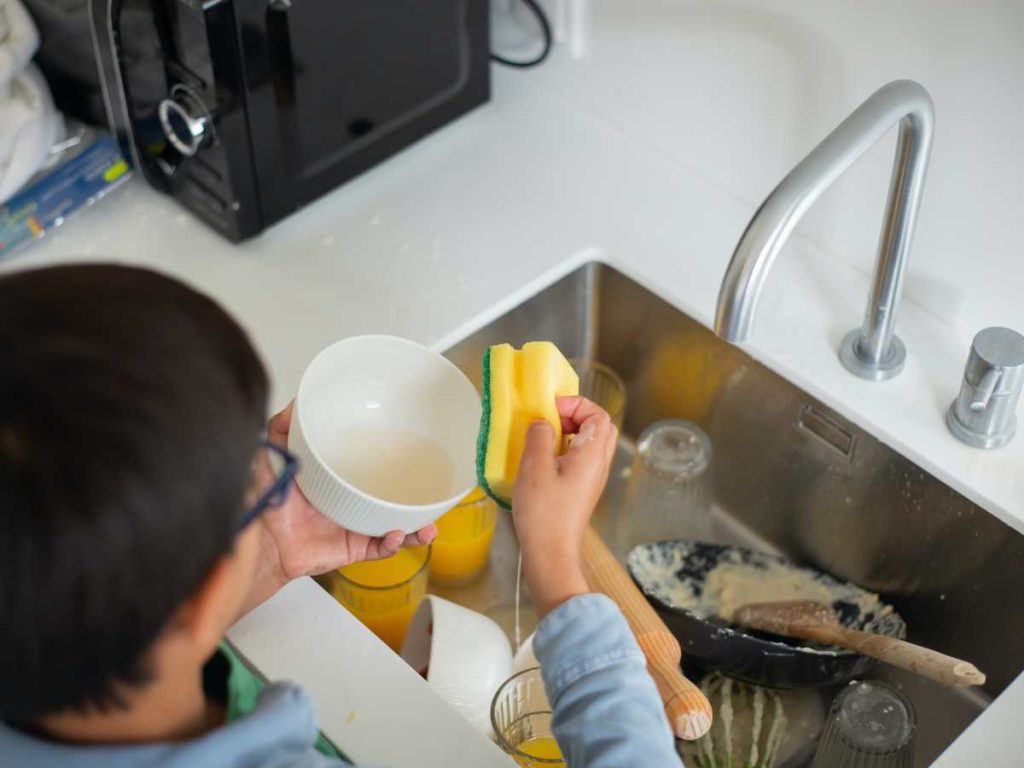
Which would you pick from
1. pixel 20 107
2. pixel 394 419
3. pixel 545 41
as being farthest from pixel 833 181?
pixel 20 107

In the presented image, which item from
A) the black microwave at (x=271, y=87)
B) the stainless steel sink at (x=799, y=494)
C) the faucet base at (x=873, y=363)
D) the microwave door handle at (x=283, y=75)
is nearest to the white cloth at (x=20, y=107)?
the black microwave at (x=271, y=87)

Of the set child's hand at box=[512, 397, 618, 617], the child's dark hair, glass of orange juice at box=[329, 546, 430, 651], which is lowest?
glass of orange juice at box=[329, 546, 430, 651]

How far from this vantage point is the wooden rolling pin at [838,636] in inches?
38.4

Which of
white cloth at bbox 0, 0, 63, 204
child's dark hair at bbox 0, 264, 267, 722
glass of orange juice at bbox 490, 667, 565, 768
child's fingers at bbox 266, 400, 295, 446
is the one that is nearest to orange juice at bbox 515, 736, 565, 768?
glass of orange juice at bbox 490, 667, 565, 768

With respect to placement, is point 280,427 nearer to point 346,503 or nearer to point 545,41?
point 346,503

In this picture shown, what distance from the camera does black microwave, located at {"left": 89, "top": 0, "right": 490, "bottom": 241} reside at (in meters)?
1.17

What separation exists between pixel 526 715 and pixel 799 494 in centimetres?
41

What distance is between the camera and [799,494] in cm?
125

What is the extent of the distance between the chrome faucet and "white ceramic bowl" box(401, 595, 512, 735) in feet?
1.04

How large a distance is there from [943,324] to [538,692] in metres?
0.52

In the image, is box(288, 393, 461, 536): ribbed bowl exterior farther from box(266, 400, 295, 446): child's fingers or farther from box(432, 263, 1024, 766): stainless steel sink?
box(432, 263, 1024, 766): stainless steel sink

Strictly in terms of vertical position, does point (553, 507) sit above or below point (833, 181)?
below

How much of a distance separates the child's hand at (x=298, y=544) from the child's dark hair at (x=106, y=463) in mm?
346

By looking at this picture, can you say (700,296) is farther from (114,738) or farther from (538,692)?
(114,738)
